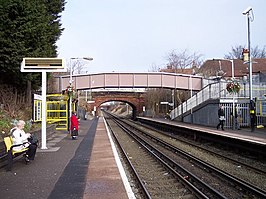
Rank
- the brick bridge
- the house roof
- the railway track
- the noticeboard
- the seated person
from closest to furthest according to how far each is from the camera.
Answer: the railway track → the seated person → the noticeboard → the house roof → the brick bridge

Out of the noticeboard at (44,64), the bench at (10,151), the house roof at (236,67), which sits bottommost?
the bench at (10,151)

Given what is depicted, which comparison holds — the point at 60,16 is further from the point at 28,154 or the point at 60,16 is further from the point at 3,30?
the point at 28,154

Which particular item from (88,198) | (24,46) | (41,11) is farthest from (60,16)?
(88,198)

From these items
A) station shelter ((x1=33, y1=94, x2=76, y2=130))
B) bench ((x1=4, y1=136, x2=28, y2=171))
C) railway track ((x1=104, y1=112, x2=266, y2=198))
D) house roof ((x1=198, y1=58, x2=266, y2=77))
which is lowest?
railway track ((x1=104, y1=112, x2=266, y2=198))

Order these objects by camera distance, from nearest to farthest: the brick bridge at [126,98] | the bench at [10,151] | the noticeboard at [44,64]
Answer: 1. the bench at [10,151]
2. the noticeboard at [44,64]
3. the brick bridge at [126,98]

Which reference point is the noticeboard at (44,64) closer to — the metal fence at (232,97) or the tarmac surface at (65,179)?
the tarmac surface at (65,179)

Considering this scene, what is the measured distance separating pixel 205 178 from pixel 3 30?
14791 millimetres

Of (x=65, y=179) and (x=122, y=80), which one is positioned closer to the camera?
(x=65, y=179)

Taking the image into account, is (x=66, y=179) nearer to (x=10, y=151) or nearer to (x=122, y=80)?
(x=10, y=151)

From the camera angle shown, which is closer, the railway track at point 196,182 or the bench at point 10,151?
the railway track at point 196,182

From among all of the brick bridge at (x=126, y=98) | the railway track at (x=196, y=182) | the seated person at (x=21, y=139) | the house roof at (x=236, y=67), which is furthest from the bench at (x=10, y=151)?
the brick bridge at (x=126, y=98)

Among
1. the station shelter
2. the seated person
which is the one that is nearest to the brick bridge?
the station shelter

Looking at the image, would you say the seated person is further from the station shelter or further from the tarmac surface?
the station shelter

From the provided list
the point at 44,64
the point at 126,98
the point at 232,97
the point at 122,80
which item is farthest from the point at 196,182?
the point at 126,98
